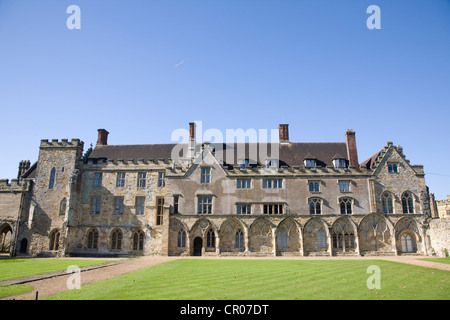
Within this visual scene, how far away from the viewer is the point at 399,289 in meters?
12.6

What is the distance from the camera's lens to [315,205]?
35969 mm

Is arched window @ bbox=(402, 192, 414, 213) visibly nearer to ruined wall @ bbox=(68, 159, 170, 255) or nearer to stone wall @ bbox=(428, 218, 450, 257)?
stone wall @ bbox=(428, 218, 450, 257)

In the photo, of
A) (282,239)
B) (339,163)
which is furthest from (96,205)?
(339,163)

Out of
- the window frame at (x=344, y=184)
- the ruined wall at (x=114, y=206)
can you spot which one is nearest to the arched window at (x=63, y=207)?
the ruined wall at (x=114, y=206)

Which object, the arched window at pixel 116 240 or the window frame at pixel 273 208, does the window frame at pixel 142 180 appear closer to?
the arched window at pixel 116 240

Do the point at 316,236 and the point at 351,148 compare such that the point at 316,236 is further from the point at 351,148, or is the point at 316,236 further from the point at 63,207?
the point at 63,207

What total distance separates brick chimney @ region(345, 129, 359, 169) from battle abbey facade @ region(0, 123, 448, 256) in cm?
12

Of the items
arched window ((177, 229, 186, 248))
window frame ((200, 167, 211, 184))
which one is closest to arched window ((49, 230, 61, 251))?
arched window ((177, 229, 186, 248))

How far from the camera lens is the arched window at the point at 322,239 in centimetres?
3469

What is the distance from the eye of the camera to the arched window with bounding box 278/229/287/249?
114 feet

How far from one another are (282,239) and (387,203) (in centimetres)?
1289
